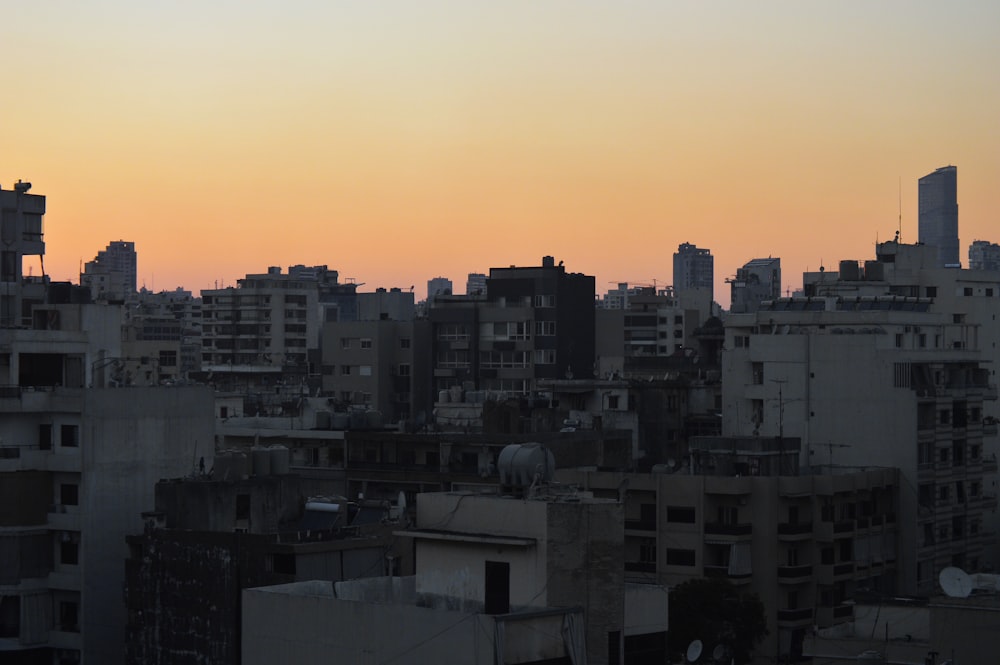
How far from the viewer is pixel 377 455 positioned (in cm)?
7438

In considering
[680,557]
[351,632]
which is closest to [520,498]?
[351,632]

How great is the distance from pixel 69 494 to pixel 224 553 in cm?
959

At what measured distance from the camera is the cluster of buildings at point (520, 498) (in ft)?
124

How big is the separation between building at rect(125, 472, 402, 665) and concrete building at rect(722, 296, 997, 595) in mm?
26109

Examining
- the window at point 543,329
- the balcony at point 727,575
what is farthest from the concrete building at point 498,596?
the window at point 543,329

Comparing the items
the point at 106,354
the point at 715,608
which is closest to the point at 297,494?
the point at 106,354

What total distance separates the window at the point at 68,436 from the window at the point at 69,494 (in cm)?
115

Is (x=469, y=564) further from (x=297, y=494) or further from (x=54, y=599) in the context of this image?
(x=54, y=599)

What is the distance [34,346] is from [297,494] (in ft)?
33.8

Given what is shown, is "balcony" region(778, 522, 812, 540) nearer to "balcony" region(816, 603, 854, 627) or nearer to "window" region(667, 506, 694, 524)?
"balcony" region(816, 603, 854, 627)

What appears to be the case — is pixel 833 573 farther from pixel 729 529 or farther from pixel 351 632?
pixel 351 632

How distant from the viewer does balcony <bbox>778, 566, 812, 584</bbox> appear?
67.7m

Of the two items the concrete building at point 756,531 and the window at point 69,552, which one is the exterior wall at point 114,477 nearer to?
the window at point 69,552

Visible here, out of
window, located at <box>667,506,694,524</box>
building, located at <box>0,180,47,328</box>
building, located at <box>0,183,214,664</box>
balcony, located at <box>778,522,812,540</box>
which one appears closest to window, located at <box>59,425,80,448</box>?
building, located at <box>0,183,214,664</box>
